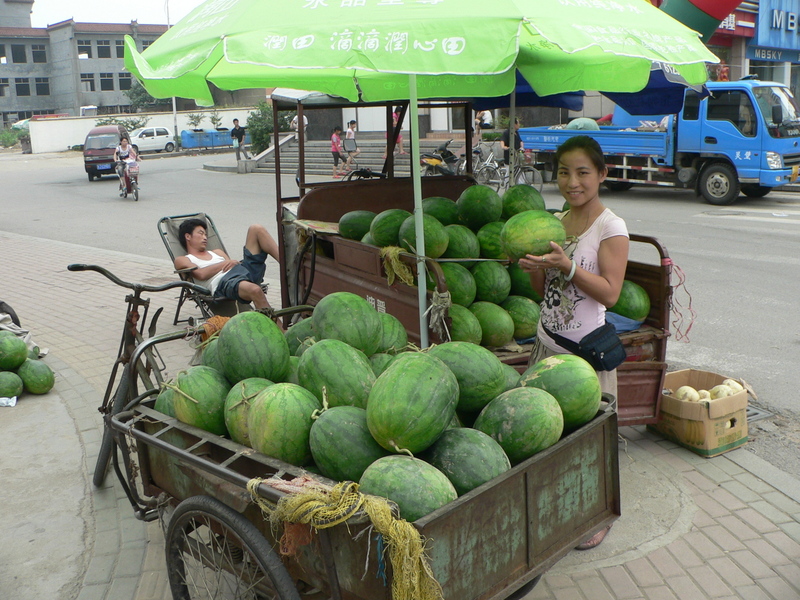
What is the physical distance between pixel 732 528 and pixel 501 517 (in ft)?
6.80

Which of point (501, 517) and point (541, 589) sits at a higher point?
point (501, 517)

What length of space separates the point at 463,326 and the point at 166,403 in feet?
6.46

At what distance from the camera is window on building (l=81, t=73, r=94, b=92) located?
218ft

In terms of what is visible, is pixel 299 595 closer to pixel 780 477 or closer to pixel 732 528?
pixel 732 528

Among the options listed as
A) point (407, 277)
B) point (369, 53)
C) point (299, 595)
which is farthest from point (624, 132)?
point (299, 595)

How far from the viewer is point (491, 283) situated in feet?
16.1

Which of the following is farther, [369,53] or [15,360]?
[15,360]

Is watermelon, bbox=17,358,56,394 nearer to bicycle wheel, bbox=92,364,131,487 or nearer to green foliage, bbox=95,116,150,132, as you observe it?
bicycle wheel, bbox=92,364,131,487

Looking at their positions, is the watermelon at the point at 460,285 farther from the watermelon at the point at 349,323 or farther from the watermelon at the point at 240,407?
the watermelon at the point at 240,407

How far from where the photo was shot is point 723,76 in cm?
1767

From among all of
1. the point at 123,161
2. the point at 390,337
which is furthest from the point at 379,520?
the point at 123,161

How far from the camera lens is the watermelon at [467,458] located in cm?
244

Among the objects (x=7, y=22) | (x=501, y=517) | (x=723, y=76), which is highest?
(x=7, y=22)

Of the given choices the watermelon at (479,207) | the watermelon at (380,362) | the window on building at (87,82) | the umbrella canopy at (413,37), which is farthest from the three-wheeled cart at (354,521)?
the window on building at (87,82)
